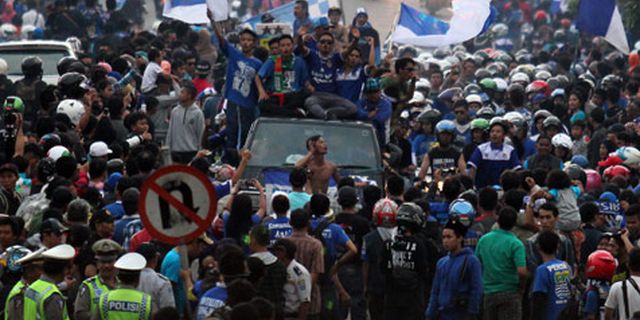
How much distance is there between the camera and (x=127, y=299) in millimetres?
12336

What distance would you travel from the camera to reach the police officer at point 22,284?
41.6ft

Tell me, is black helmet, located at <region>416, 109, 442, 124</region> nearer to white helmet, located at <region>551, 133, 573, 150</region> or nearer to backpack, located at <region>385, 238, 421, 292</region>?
white helmet, located at <region>551, 133, 573, 150</region>

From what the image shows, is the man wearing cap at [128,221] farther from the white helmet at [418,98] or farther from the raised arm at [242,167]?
the white helmet at [418,98]

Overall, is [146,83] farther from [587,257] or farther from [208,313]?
[208,313]

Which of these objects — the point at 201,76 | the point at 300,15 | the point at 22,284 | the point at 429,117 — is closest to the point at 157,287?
the point at 22,284

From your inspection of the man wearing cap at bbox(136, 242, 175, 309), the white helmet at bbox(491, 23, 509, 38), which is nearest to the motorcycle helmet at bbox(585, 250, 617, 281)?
the man wearing cap at bbox(136, 242, 175, 309)

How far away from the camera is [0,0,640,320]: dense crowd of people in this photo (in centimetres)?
1348

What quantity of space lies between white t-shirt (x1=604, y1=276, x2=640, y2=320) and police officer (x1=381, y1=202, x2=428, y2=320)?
167 cm

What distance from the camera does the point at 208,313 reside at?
12.4 m

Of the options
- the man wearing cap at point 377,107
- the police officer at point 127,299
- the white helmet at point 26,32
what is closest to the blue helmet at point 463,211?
the police officer at point 127,299

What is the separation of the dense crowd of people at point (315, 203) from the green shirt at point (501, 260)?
0.04ft

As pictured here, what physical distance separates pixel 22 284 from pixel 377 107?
836cm

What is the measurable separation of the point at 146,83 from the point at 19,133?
559 cm

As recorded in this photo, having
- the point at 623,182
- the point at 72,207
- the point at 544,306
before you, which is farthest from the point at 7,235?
the point at 623,182
